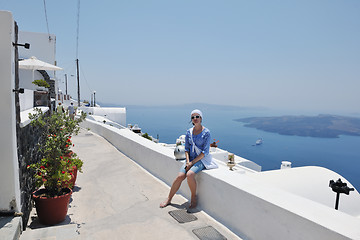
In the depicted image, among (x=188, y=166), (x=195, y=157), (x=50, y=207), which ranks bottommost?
(x=50, y=207)

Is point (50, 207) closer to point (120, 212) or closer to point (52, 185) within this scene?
point (52, 185)

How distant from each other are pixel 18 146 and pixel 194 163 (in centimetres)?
221

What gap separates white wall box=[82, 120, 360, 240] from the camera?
198 cm

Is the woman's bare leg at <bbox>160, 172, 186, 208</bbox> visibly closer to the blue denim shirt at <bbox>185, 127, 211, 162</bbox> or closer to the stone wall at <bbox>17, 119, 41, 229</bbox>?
the blue denim shirt at <bbox>185, 127, 211, 162</bbox>

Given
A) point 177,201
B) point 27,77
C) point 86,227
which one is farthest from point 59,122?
point 27,77

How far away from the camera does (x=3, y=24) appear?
2348mm

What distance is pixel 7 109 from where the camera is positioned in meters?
2.39

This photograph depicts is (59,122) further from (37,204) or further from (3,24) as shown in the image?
(3,24)

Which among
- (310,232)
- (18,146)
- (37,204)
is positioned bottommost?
(37,204)

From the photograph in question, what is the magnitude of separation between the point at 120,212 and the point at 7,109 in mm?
2015

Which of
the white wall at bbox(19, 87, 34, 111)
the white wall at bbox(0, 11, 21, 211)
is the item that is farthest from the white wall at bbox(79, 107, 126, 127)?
the white wall at bbox(0, 11, 21, 211)

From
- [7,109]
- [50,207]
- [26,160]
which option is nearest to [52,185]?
[50,207]

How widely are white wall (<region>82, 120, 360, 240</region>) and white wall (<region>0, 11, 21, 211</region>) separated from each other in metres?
2.33

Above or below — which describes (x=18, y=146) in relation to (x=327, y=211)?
above
